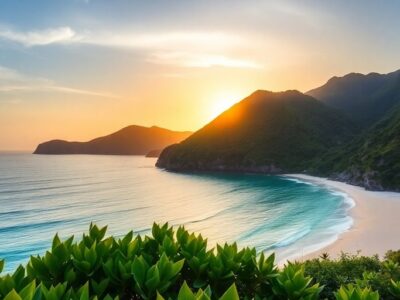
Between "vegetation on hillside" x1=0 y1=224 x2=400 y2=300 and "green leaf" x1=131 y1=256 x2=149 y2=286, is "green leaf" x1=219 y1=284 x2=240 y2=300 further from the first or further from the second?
"green leaf" x1=131 y1=256 x2=149 y2=286

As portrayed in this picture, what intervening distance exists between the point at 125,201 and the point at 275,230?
36.8 meters

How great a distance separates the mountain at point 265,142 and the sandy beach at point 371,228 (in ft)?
231

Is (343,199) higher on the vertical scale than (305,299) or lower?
lower

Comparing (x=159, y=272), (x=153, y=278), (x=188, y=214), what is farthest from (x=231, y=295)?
(x=188, y=214)

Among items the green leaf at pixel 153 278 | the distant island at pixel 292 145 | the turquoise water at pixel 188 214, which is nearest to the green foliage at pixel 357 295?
the green leaf at pixel 153 278

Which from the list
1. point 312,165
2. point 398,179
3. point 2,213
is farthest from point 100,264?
point 312,165

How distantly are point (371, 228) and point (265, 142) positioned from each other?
123 meters

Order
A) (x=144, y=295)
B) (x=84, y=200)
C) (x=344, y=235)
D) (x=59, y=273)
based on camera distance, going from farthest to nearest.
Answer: (x=84, y=200), (x=344, y=235), (x=59, y=273), (x=144, y=295)

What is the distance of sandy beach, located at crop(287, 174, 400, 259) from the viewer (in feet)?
109

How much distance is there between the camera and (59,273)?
4.61 metres

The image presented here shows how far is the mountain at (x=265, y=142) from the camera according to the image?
490 feet

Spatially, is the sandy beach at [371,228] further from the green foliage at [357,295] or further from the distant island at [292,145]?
the green foliage at [357,295]

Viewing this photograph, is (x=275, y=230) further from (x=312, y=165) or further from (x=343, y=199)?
(x=312, y=165)

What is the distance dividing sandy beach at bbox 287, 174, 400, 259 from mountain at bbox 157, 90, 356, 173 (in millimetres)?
70307
